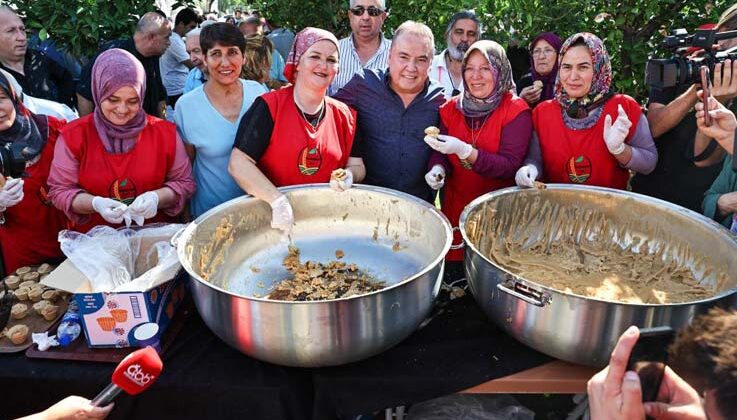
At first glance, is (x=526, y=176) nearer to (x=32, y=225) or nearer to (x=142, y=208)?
(x=142, y=208)

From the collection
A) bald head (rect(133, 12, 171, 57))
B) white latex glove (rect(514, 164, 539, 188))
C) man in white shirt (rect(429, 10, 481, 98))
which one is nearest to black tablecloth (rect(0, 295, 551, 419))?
white latex glove (rect(514, 164, 539, 188))

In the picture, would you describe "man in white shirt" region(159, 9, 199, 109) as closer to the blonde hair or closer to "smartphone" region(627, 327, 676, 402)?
the blonde hair

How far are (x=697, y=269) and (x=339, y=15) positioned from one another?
3340mm

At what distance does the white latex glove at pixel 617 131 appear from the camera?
79.4 inches

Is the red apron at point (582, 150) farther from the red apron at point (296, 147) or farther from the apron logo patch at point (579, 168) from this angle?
the red apron at point (296, 147)

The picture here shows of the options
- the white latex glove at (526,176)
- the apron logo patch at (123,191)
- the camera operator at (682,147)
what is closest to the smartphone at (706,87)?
the camera operator at (682,147)

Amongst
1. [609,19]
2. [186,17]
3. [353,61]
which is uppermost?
[186,17]

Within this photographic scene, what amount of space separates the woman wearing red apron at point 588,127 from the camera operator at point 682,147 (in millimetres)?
200

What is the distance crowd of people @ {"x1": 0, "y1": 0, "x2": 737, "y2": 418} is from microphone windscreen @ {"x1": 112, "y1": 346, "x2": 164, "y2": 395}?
2.75ft

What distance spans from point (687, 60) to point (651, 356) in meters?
1.40

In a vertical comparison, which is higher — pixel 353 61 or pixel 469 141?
pixel 353 61

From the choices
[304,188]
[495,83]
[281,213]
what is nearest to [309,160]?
[304,188]

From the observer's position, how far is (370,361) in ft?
4.86

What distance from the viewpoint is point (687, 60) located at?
74.7 inches
